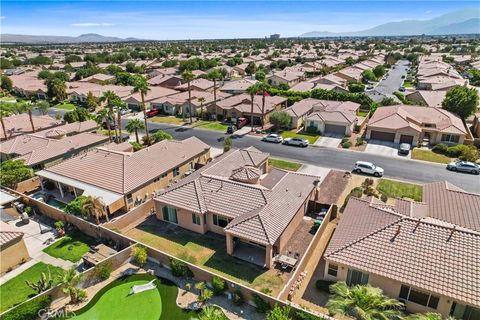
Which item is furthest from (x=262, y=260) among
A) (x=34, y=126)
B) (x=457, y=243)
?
(x=34, y=126)

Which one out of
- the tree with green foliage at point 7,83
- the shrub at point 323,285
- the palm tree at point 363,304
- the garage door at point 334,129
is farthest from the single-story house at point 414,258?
the tree with green foliage at point 7,83

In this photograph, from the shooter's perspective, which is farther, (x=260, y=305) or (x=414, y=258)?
(x=414, y=258)

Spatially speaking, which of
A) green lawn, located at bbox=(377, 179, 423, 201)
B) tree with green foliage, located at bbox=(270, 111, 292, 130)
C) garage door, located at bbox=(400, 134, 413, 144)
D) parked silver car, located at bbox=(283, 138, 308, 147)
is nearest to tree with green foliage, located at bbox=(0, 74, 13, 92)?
tree with green foliage, located at bbox=(270, 111, 292, 130)

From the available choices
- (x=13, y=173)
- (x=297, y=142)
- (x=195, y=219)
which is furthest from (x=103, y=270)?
(x=297, y=142)

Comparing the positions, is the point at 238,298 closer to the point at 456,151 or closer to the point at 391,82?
the point at 456,151

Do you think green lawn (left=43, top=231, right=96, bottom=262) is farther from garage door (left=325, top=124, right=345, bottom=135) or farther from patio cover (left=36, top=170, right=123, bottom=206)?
garage door (left=325, top=124, right=345, bottom=135)

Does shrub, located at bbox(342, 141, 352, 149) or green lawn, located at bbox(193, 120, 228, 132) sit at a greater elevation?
shrub, located at bbox(342, 141, 352, 149)
